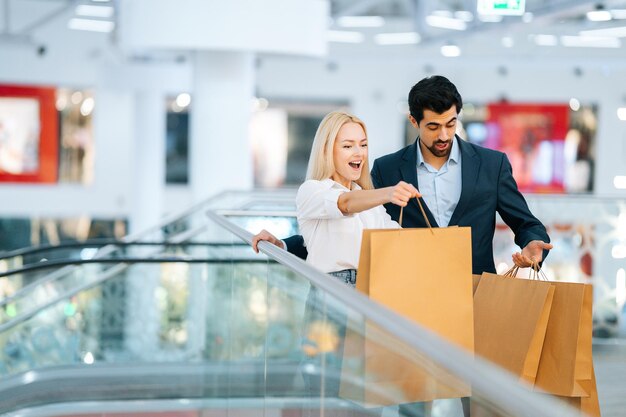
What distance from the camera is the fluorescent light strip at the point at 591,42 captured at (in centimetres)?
2227

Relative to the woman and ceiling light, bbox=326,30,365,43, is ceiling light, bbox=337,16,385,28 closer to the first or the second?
ceiling light, bbox=326,30,365,43

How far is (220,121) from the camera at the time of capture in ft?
39.1

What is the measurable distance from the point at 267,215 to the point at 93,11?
601 inches

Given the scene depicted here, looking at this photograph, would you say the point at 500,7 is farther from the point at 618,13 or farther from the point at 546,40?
the point at 546,40

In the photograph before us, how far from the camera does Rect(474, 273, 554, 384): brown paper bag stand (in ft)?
10.6

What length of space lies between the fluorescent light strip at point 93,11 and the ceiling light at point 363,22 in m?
5.14

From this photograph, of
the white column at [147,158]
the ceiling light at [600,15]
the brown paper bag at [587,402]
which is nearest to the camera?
the brown paper bag at [587,402]

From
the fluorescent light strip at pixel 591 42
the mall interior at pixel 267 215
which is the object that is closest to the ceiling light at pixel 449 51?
the mall interior at pixel 267 215

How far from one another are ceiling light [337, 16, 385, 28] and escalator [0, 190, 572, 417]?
11.5 m

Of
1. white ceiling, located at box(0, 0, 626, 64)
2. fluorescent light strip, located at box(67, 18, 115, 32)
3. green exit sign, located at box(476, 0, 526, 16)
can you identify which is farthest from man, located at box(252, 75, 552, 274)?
fluorescent light strip, located at box(67, 18, 115, 32)

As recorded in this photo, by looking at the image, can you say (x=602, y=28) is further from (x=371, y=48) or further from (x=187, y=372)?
(x=187, y=372)

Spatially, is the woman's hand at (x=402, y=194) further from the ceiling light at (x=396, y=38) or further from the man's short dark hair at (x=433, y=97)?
the ceiling light at (x=396, y=38)

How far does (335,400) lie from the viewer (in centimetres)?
300

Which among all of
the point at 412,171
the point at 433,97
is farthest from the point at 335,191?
the point at 433,97
